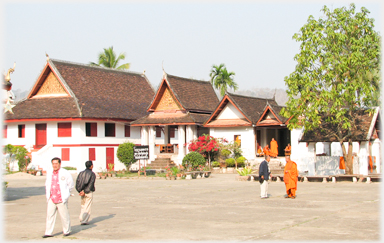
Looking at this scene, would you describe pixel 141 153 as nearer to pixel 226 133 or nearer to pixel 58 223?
pixel 226 133

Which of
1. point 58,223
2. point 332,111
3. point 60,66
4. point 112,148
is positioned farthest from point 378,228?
point 60,66

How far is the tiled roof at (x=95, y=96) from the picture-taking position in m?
36.8

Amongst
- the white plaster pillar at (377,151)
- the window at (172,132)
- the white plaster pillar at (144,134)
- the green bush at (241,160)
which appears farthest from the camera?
the window at (172,132)

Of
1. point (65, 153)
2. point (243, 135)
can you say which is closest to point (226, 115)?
point (243, 135)

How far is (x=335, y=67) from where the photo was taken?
24000mm

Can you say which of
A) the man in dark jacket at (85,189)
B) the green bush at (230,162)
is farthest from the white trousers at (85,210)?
the green bush at (230,162)

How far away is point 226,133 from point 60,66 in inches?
554

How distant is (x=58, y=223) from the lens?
39.2 feet

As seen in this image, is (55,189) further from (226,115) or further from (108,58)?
(108,58)

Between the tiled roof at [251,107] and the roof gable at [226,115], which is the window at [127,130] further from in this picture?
the tiled roof at [251,107]

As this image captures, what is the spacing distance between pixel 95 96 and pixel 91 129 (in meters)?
3.16

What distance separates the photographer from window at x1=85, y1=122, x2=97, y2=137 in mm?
37000

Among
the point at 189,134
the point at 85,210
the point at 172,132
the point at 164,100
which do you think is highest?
the point at 164,100

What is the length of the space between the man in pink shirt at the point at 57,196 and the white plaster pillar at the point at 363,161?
1882 centimetres
